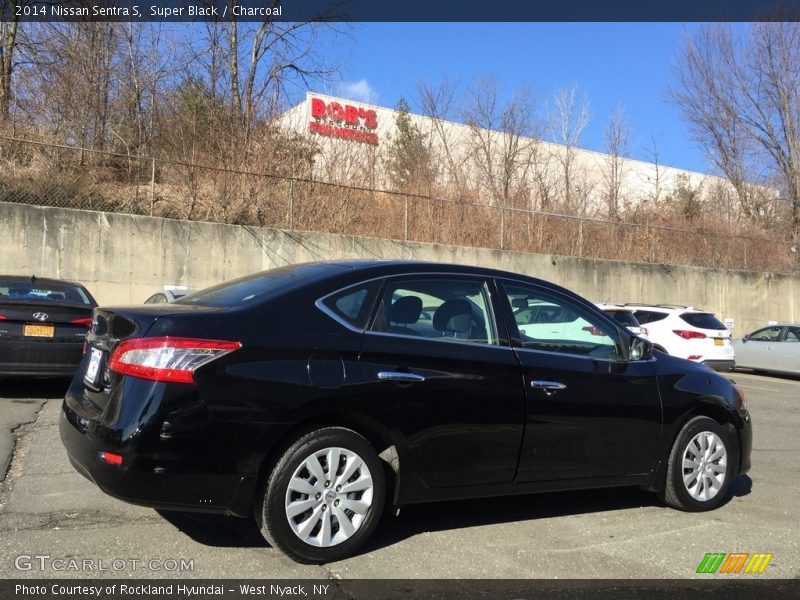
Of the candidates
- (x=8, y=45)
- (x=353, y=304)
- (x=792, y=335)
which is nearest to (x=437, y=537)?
(x=353, y=304)

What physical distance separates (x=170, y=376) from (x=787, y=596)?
3.50 meters

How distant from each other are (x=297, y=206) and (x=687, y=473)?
14.0 m

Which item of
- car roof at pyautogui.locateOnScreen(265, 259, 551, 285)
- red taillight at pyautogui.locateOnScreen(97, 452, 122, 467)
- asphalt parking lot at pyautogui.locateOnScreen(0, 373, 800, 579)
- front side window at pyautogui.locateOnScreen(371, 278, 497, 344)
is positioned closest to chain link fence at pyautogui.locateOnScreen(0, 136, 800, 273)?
asphalt parking lot at pyautogui.locateOnScreen(0, 373, 800, 579)

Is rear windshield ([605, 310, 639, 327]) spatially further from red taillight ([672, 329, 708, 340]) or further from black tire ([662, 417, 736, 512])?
black tire ([662, 417, 736, 512])

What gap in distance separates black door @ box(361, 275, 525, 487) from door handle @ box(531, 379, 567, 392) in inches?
4.9

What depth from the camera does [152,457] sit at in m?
3.53

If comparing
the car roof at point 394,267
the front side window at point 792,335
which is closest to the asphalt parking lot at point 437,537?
the car roof at point 394,267

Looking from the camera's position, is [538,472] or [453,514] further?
[453,514]

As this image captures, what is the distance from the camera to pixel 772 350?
16.8 meters

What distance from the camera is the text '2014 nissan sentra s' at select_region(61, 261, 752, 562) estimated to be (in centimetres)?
362

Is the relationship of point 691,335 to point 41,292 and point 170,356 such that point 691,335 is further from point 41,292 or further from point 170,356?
point 170,356

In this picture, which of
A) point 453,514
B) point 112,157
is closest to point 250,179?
point 112,157

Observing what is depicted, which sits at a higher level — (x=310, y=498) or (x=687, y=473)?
(x=310, y=498)

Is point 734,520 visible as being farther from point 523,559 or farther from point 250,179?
point 250,179
